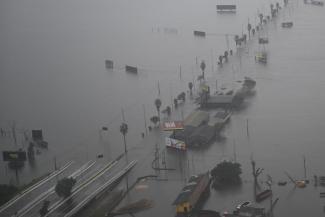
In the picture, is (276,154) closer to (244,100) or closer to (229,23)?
(244,100)

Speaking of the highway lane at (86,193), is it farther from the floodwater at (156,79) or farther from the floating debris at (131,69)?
the floating debris at (131,69)

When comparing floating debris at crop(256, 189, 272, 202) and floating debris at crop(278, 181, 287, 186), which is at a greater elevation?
floating debris at crop(278, 181, 287, 186)

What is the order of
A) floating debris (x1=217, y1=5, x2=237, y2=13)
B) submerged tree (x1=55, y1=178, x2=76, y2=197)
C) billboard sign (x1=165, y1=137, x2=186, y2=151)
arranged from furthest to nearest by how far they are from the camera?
1. floating debris (x1=217, y1=5, x2=237, y2=13)
2. billboard sign (x1=165, y1=137, x2=186, y2=151)
3. submerged tree (x1=55, y1=178, x2=76, y2=197)

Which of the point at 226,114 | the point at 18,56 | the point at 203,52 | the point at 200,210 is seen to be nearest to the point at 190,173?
the point at 200,210

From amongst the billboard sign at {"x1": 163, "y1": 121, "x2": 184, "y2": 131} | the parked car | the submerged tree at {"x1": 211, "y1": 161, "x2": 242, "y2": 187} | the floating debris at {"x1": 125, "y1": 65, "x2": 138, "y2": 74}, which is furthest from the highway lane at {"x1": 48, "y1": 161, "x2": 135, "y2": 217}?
the floating debris at {"x1": 125, "y1": 65, "x2": 138, "y2": 74}

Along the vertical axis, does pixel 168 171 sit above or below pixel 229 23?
below

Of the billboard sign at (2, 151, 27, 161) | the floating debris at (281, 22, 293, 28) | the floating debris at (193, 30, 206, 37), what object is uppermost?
the floating debris at (281, 22, 293, 28)

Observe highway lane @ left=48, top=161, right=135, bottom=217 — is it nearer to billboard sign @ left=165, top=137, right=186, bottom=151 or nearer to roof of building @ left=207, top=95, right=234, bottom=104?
billboard sign @ left=165, top=137, right=186, bottom=151
